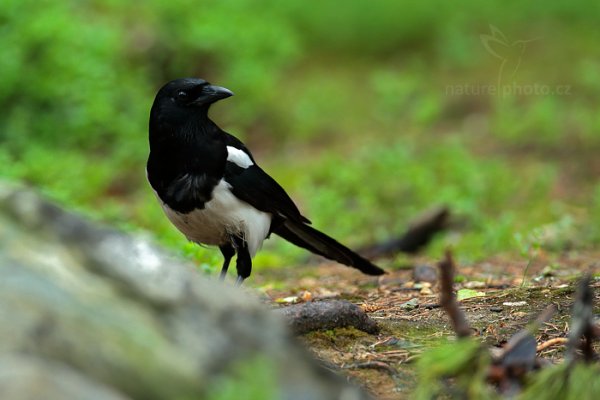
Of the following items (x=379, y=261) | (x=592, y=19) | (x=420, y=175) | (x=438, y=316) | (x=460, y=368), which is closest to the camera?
(x=460, y=368)

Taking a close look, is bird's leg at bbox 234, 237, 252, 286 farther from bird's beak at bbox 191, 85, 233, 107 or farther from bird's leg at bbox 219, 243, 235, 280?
bird's beak at bbox 191, 85, 233, 107

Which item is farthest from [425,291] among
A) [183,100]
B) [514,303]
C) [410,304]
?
[183,100]

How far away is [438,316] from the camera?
3688 mm

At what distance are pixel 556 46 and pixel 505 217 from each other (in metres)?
5.01

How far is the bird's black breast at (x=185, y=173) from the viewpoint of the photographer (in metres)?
4.25

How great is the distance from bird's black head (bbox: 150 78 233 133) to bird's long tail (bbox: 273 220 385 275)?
2.67ft

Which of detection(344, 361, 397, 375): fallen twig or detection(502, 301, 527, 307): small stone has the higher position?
detection(502, 301, 527, 307): small stone

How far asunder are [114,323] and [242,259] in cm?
248

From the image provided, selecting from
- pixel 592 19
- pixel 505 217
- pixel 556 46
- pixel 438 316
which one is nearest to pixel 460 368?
pixel 438 316

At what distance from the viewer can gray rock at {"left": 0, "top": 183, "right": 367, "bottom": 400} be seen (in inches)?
80.6

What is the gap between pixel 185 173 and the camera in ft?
14.0

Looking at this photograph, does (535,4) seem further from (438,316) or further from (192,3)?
(438,316)

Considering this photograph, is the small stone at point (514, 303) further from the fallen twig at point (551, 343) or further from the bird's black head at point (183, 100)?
the bird's black head at point (183, 100)

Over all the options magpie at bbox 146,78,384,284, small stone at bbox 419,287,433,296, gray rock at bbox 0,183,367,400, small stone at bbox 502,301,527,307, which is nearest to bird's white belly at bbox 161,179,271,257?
magpie at bbox 146,78,384,284
